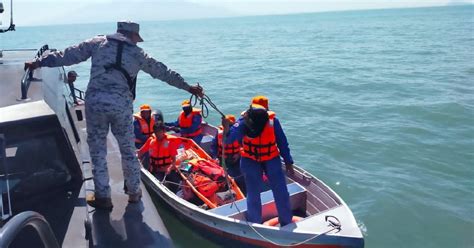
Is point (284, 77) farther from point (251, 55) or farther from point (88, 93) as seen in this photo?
point (88, 93)

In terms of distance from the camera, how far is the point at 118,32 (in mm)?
3994

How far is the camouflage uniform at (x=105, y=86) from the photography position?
12.7 ft

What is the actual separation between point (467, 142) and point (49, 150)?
40.5 ft

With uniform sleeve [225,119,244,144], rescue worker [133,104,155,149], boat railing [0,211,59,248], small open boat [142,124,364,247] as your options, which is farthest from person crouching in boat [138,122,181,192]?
boat railing [0,211,59,248]

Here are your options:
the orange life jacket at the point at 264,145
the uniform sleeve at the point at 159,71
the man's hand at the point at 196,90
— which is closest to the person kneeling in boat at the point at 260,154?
the orange life jacket at the point at 264,145

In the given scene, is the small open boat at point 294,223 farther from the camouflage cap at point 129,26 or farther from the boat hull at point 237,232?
the camouflage cap at point 129,26

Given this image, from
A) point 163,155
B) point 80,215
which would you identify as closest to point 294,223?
point 163,155

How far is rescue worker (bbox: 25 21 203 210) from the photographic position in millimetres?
3865

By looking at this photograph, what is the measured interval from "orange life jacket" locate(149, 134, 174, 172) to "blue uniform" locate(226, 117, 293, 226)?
89.0 inches

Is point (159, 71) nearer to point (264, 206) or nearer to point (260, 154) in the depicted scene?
point (260, 154)

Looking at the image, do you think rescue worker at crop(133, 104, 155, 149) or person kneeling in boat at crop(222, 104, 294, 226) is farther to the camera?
rescue worker at crop(133, 104, 155, 149)

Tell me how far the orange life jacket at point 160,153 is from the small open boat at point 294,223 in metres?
0.29

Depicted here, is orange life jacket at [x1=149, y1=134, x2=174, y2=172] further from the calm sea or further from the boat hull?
the calm sea

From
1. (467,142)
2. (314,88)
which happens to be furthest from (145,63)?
(314,88)
